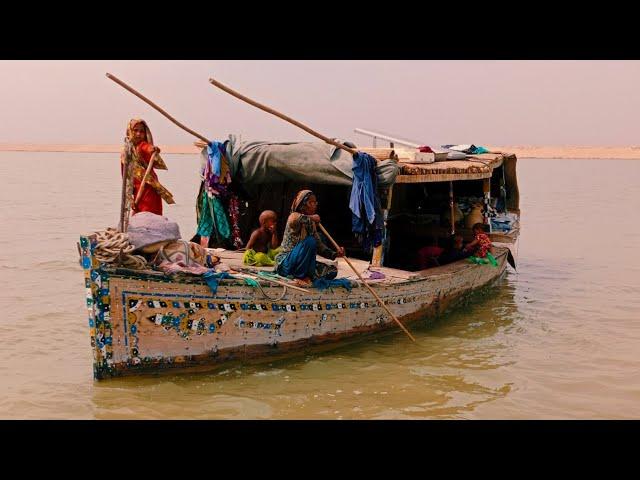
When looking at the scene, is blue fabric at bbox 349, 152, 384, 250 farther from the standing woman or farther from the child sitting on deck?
the standing woman

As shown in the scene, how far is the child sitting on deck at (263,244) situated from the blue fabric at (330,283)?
2.87 ft

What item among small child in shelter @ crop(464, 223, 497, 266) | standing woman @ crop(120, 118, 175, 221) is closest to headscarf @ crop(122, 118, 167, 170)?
standing woman @ crop(120, 118, 175, 221)

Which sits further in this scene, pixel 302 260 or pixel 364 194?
pixel 364 194

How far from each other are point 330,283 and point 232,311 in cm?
104

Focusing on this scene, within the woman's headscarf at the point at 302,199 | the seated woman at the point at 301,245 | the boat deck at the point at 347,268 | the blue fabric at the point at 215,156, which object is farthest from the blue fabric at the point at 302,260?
the blue fabric at the point at 215,156

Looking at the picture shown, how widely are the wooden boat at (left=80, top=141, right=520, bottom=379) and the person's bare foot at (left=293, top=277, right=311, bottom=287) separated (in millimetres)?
78

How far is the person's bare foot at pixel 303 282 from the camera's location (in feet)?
19.5

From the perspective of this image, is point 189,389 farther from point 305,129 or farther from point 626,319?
point 626,319

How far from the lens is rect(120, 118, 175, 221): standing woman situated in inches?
256

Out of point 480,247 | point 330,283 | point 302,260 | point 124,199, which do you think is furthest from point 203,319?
point 480,247

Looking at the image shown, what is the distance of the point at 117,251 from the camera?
4.97 metres

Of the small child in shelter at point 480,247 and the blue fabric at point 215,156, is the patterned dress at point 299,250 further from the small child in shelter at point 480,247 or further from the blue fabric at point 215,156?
the small child in shelter at point 480,247

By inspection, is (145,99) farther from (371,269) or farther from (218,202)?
(371,269)

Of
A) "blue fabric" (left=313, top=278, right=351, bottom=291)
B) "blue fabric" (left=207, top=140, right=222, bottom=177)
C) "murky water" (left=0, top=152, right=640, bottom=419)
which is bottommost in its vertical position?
"murky water" (left=0, top=152, right=640, bottom=419)
